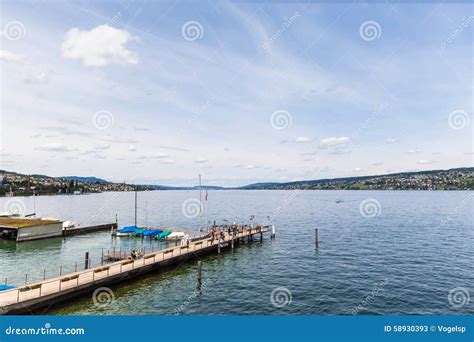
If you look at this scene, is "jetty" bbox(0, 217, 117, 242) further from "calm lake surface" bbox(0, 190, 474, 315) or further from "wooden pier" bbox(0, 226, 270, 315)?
"wooden pier" bbox(0, 226, 270, 315)

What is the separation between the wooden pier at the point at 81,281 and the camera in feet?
80.8

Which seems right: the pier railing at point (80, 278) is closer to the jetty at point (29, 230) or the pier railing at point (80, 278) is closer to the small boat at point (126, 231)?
the small boat at point (126, 231)

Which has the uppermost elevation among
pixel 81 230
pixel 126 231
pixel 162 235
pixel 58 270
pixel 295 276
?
pixel 81 230

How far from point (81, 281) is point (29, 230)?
121 ft

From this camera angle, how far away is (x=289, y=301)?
1184 inches

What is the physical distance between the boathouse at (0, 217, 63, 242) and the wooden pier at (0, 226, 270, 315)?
31.3 meters

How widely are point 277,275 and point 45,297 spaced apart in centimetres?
2410

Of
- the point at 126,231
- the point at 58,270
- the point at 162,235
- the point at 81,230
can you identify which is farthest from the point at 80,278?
the point at 81,230

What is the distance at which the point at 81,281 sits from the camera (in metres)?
30.0

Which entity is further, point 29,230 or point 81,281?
point 29,230

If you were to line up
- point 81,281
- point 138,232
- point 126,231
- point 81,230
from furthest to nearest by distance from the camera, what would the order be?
point 81,230
point 126,231
point 138,232
point 81,281

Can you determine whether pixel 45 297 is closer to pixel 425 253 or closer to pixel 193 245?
pixel 193 245

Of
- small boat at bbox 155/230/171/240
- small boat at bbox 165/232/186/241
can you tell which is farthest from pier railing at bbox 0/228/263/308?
small boat at bbox 155/230/171/240

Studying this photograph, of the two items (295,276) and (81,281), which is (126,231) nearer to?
(81,281)
